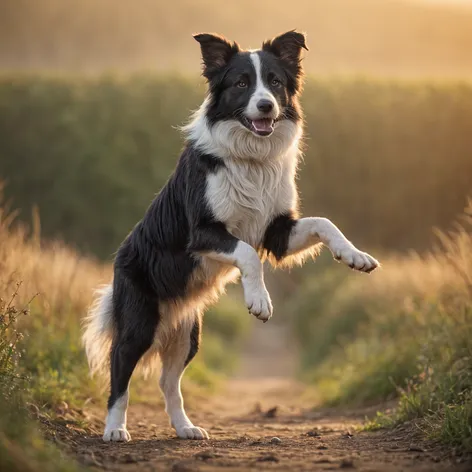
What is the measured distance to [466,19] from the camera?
33.6 meters

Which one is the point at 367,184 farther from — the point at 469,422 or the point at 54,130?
the point at 469,422

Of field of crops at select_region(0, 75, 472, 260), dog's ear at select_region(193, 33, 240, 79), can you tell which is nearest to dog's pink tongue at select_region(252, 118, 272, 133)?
dog's ear at select_region(193, 33, 240, 79)

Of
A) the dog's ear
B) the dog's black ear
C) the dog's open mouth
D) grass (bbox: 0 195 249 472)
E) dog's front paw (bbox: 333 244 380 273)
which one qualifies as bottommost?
grass (bbox: 0 195 249 472)

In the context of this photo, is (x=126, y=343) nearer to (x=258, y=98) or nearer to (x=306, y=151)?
(x=258, y=98)

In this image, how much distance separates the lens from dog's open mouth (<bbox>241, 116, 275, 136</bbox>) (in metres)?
5.49

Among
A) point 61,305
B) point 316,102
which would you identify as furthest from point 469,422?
point 316,102

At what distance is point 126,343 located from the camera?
5.46 meters

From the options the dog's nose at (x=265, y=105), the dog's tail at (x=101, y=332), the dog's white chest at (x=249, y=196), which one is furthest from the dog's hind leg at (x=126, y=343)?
the dog's nose at (x=265, y=105)

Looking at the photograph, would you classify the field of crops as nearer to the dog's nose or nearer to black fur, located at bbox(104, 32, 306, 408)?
black fur, located at bbox(104, 32, 306, 408)

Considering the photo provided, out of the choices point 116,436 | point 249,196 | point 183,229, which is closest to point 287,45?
point 249,196

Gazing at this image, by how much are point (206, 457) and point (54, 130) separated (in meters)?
25.0

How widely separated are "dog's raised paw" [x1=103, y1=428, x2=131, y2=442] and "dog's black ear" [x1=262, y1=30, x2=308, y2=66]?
303cm

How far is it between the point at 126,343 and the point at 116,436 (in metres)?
0.67

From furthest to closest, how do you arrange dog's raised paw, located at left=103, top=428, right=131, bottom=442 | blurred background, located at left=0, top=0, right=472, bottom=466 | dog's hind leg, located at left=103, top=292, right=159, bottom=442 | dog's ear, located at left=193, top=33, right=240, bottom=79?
blurred background, located at left=0, top=0, right=472, bottom=466
dog's ear, located at left=193, top=33, right=240, bottom=79
dog's hind leg, located at left=103, top=292, right=159, bottom=442
dog's raised paw, located at left=103, top=428, right=131, bottom=442
